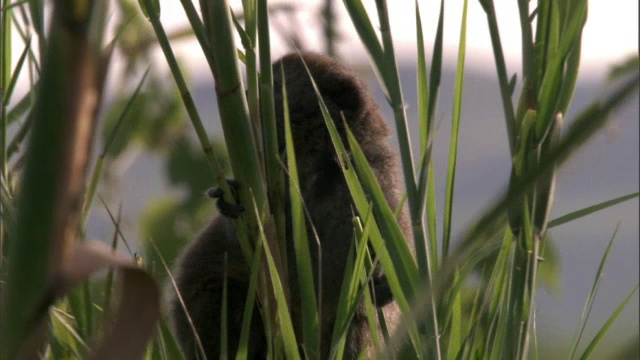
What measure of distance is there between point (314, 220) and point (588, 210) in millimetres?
1540

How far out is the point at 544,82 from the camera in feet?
4.18

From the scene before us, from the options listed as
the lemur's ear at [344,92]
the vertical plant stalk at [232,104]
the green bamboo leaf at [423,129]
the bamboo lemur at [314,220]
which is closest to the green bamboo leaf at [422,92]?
the green bamboo leaf at [423,129]

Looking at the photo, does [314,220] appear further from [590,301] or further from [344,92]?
[590,301]

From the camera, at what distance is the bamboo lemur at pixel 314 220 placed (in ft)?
8.66

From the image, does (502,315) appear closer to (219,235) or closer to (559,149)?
(559,149)

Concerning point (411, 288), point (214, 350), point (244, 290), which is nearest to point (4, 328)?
point (411, 288)

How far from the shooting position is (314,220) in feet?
9.68

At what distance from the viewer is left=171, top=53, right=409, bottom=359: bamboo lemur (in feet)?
8.66

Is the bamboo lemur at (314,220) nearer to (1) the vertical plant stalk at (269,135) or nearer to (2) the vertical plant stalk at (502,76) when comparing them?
(1) the vertical plant stalk at (269,135)

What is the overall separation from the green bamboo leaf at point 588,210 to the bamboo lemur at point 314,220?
92 cm

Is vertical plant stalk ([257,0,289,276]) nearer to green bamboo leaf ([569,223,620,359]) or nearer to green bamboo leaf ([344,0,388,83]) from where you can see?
green bamboo leaf ([344,0,388,83])

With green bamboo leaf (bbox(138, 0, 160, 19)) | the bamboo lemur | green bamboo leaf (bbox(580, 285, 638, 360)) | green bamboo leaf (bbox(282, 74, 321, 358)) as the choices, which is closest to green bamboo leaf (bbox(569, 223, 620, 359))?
green bamboo leaf (bbox(580, 285, 638, 360))

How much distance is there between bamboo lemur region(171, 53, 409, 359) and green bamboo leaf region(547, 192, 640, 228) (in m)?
0.92

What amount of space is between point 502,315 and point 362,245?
22cm
